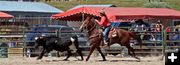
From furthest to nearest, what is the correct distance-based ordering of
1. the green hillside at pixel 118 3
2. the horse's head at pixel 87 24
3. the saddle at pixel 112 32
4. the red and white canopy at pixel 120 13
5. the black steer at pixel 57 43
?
the green hillside at pixel 118 3
the red and white canopy at pixel 120 13
the black steer at pixel 57 43
the saddle at pixel 112 32
the horse's head at pixel 87 24

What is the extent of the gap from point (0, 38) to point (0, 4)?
1754 cm

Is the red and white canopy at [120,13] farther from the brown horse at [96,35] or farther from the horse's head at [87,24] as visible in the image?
the horse's head at [87,24]

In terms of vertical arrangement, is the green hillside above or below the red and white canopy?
below

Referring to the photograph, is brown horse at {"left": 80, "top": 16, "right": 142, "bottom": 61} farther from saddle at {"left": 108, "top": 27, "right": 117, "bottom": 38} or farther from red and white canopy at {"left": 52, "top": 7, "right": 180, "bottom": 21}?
red and white canopy at {"left": 52, "top": 7, "right": 180, "bottom": 21}

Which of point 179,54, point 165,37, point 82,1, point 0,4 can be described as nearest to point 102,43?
point 165,37

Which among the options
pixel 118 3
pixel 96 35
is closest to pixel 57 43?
pixel 96 35

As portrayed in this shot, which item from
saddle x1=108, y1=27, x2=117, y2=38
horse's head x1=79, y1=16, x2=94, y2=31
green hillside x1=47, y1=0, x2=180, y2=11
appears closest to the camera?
horse's head x1=79, y1=16, x2=94, y2=31

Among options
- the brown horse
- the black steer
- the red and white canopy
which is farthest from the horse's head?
the red and white canopy

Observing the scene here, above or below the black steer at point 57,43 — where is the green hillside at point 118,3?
below

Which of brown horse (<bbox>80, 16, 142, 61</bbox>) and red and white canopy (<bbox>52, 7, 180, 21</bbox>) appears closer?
brown horse (<bbox>80, 16, 142, 61</bbox>)

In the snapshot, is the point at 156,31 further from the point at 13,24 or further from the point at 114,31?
the point at 13,24

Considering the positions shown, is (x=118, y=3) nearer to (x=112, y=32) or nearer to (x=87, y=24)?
(x=112, y=32)

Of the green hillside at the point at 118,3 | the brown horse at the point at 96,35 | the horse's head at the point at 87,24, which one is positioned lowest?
the green hillside at the point at 118,3

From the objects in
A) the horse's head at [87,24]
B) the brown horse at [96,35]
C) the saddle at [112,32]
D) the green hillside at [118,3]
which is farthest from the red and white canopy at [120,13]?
the green hillside at [118,3]
